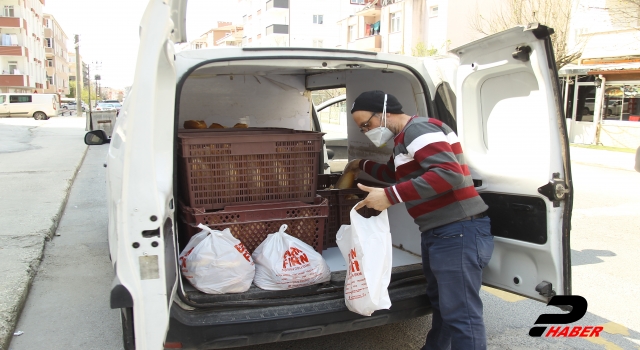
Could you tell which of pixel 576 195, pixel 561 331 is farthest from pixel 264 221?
pixel 576 195

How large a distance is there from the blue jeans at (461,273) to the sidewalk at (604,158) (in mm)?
12015

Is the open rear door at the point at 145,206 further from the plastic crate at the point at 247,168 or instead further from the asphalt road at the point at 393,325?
the asphalt road at the point at 393,325

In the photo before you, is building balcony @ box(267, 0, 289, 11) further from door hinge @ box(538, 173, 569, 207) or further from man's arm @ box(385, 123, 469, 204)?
door hinge @ box(538, 173, 569, 207)

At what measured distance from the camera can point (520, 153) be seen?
284cm

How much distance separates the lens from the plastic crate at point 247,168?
3234 millimetres

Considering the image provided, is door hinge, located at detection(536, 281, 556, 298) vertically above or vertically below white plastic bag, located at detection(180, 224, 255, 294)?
below

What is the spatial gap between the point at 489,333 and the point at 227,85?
3.39 meters

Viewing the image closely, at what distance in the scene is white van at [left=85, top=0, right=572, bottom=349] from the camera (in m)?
2.14

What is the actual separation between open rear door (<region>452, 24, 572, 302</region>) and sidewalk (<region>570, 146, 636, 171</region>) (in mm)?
11638

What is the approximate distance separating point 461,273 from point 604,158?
13.8 m

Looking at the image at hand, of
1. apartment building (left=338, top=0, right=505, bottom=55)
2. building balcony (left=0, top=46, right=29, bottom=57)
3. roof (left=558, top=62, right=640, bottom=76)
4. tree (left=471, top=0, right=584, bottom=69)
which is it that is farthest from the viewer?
building balcony (left=0, top=46, right=29, bottom=57)

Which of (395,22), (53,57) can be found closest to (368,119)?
(395,22)

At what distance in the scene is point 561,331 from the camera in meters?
3.65

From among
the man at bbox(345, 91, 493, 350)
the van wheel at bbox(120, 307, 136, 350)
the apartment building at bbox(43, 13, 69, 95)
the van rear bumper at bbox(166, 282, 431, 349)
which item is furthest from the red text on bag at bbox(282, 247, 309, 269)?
the apartment building at bbox(43, 13, 69, 95)
